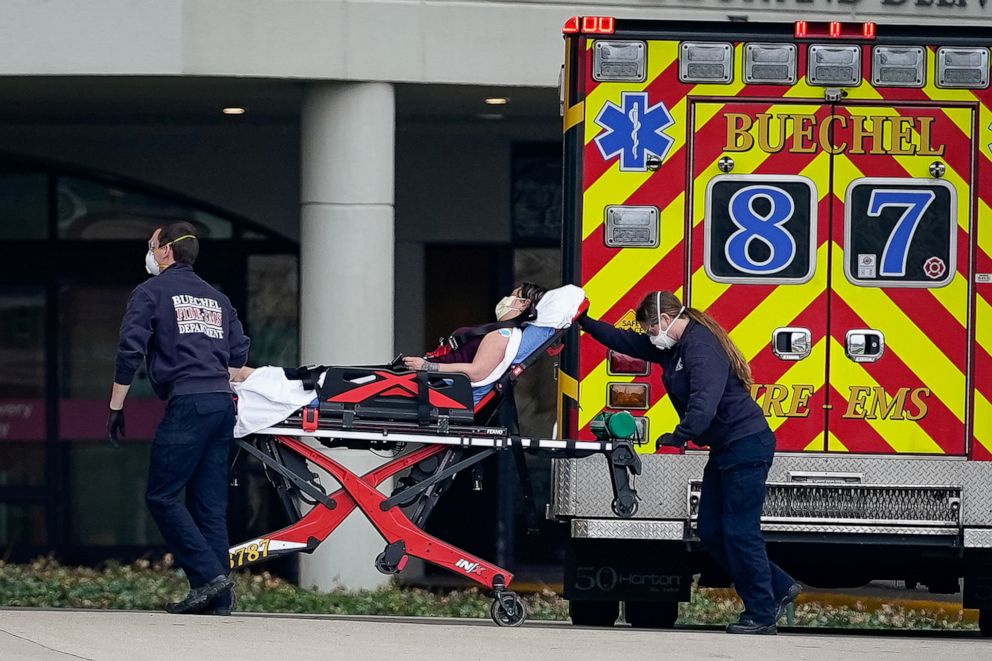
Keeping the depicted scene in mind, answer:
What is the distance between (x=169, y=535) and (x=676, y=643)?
2146mm

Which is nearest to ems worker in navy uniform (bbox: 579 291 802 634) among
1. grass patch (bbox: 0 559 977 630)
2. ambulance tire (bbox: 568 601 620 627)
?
ambulance tire (bbox: 568 601 620 627)

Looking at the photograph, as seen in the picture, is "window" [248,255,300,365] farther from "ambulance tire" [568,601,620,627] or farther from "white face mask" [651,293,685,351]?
"white face mask" [651,293,685,351]

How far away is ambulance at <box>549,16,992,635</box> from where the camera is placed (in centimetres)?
762

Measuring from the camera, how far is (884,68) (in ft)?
25.1

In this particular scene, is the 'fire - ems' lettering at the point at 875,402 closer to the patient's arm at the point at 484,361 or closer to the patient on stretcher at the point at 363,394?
the patient on stretcher at the point at 363,394

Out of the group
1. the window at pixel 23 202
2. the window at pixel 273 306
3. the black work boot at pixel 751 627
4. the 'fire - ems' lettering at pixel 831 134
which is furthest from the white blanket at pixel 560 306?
the window at pixel 23 202

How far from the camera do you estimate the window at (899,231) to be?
7648 mm

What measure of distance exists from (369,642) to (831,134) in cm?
306

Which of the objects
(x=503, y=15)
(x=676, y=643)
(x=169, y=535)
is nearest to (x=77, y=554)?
(x=503, y=15)

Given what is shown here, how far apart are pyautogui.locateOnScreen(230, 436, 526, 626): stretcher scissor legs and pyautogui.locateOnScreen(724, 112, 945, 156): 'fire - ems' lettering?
1965mm

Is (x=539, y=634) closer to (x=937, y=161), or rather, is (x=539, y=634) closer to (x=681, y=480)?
(x=681, y=480)

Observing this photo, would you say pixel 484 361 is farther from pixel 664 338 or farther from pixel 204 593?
pixel 204 593

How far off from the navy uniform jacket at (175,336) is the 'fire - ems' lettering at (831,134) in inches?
95.1

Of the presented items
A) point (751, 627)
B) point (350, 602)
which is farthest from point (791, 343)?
point (350, 602)
